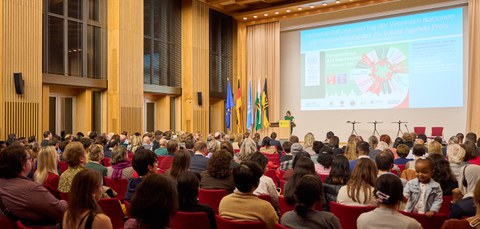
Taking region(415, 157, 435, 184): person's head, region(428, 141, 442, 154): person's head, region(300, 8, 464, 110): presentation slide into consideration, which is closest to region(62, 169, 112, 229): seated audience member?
region(415, 157, 435, 184): person's head

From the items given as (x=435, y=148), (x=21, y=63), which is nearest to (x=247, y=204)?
(x=435, y=148)

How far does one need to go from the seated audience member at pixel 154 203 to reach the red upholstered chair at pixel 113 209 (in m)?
1.58

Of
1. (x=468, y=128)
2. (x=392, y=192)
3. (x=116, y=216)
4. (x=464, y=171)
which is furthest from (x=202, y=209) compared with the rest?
(x=468, y=128)

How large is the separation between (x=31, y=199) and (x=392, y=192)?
237 cm

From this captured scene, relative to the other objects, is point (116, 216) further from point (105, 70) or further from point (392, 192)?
point (105, 70)

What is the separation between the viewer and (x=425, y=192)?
11.8 ft

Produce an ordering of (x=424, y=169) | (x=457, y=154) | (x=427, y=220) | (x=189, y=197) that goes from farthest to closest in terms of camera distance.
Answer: (x=457, y=154)
(x=424, y=169)
(x=427, y=220)
(x=189, y=197)

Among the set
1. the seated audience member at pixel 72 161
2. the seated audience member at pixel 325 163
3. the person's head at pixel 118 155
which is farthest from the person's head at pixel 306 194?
the person's head at pixel 118 155

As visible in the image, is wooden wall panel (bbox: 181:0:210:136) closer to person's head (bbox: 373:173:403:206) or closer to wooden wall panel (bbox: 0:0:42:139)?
wooden wall panel (bbox: 0:0:42:139)

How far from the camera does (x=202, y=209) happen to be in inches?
120

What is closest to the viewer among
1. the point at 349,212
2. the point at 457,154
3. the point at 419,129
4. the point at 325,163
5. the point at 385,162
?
the point at 349,212

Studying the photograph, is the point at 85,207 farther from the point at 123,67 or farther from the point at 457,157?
the point at 123,67

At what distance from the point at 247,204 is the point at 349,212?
885mm

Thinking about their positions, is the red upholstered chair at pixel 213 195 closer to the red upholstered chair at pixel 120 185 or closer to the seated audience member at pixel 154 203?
the red upholstered chair at pixel 120 185
